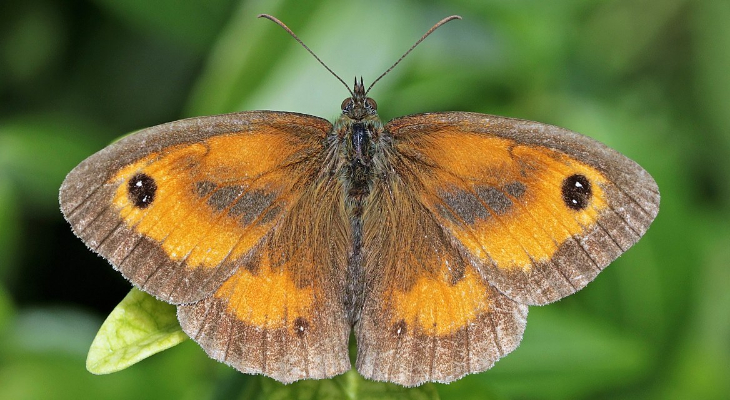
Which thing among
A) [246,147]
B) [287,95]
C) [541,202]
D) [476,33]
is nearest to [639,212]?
[541,202]

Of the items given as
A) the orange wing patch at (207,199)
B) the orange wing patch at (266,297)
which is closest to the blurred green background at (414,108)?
the orange wing patch at (266,297)

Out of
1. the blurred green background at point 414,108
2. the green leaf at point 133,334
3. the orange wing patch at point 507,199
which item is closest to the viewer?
the green leaf at point 133,334

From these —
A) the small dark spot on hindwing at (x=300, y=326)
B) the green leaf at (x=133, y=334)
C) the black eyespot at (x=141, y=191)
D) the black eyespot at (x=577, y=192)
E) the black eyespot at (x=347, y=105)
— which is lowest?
the green leaf at (x=133, y=334)

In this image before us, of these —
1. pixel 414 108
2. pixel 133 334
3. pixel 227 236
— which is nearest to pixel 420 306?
pixel 227 236

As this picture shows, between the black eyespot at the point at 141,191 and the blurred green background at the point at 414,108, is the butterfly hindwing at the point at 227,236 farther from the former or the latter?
the blurred green background at the point at 414,108

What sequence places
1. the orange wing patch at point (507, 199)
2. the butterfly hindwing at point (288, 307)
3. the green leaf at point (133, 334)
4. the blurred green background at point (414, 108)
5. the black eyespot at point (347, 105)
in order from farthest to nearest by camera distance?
1. the blurred green background at point (414, 108)
2. the black eyespot at point (347, 105)
3. the orange wing patch at point (507, 199)
4. the butterfly hindwing at point (288, 307)
5. the green leaf at point (133, 334)

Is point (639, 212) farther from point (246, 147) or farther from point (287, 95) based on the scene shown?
point (287, 95)

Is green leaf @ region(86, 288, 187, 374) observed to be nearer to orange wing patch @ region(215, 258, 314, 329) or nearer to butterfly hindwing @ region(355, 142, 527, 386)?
orange wing patch @ region(215, 258, 314, 329)

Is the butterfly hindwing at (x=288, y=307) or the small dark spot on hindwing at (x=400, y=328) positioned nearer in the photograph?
the butterfly hindwing at (x=288, y=307)
